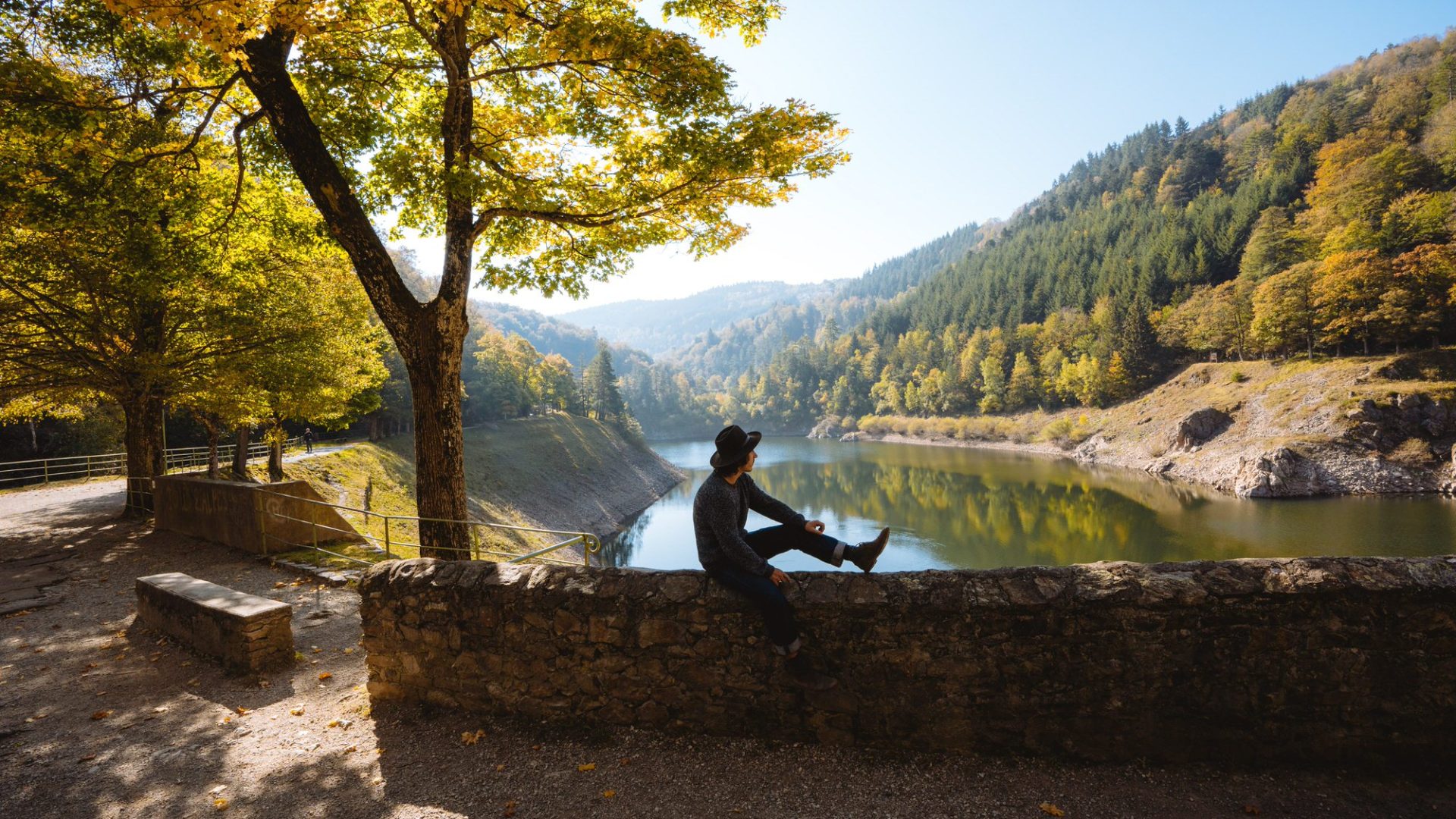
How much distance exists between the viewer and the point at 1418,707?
3.58 m

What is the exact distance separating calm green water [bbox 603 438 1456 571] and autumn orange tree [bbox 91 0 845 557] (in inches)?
772

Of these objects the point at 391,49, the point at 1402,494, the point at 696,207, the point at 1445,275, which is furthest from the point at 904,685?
the point at 1445,275

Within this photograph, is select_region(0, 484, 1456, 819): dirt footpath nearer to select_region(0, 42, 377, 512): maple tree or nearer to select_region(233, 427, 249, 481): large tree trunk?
select_region(0, 42, 377, 512): maple tree

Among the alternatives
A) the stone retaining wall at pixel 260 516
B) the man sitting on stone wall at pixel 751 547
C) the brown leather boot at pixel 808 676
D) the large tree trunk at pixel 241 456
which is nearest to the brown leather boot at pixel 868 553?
the man sitting on stone wall at pixel 751 547

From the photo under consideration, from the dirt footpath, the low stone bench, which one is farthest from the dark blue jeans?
the low stone bench

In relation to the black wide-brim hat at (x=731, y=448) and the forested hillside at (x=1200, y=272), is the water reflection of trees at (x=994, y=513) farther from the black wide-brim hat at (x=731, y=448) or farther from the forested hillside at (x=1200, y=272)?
the forested hillside at (x=1200, y=272)

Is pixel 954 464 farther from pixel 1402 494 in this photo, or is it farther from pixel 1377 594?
pixel 1377 594

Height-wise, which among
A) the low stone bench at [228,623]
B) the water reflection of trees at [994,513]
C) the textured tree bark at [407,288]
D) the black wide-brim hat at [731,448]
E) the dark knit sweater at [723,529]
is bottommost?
the water reflection of trees at [994,513]

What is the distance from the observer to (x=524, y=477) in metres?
38.2

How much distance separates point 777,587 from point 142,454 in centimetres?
1631

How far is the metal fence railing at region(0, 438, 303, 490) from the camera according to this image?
22.1 m

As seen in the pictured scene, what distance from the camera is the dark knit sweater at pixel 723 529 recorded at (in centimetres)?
394

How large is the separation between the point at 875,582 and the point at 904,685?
70 cm

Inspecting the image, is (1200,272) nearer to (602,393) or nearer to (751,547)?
(602,393)
